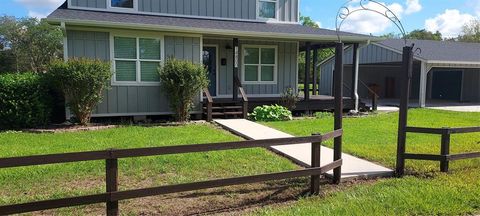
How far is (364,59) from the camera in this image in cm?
2319

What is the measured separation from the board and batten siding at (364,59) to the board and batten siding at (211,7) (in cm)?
739

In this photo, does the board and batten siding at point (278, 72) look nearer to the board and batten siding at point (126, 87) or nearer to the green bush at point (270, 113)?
the green bush at point (270, 113)

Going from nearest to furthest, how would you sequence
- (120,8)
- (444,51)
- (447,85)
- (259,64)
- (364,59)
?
(120,8) → (259,64) → (444,51) → (364,59) → (447,85)

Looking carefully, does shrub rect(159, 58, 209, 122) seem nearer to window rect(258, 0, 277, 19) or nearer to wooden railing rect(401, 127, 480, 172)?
window rect(258, 0, 277, 19)

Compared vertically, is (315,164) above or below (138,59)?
below

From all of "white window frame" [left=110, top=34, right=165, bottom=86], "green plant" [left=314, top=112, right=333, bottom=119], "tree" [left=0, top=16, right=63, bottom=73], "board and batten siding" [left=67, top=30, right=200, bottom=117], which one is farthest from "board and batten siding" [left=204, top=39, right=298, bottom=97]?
"tree" [left=0, top=16, right=63, bottom=73]

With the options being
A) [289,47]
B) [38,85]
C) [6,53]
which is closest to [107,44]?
[38,85]

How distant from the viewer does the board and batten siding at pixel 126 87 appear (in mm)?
11078

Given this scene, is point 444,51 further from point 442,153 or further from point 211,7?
point 442,153

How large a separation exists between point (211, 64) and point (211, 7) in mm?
2172

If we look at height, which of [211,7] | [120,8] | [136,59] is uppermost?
[211,7]

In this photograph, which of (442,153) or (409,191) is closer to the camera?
(409,191)

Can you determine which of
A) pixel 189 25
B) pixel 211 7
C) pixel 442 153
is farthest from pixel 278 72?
pixel 442 153

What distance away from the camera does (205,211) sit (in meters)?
4.45
